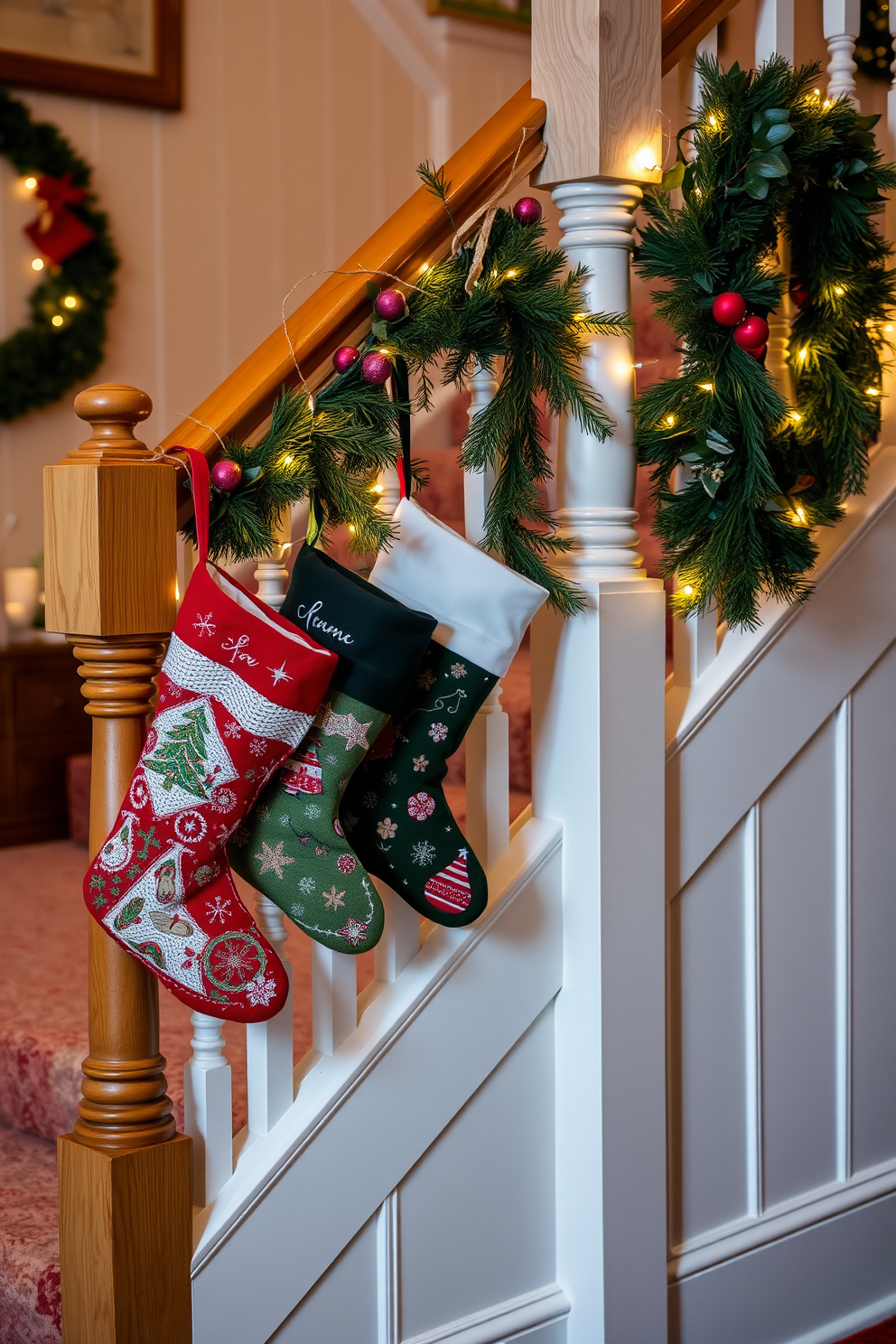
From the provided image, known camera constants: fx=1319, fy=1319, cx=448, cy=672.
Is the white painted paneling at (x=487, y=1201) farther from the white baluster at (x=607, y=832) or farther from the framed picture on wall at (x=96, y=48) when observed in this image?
the framed picture on wall at (x=96, y=48)

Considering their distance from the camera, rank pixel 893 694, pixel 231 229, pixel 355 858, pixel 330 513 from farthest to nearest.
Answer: pixel 231 229 → pixel 893 694 → pixel 330 513 → pixel 355 858

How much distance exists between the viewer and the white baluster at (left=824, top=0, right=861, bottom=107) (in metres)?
1.62

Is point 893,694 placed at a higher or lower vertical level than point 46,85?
lower

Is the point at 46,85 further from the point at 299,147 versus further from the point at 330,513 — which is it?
the point at 330,513

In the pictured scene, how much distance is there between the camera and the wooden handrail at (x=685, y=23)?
1500 mm

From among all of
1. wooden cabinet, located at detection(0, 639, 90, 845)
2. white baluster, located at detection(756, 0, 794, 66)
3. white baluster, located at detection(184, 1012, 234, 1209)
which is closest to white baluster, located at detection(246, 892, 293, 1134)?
white baluster, located at detection(184, 1012, 234, 1209)

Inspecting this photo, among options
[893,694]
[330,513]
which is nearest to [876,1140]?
[893,694]

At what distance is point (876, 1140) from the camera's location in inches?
74.2

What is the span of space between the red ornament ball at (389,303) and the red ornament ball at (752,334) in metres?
0.37

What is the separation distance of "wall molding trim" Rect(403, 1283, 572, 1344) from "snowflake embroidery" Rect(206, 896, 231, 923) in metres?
0.58

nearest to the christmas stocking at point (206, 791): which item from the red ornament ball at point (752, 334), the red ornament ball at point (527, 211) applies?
the red ornament ball at point (527, 211)

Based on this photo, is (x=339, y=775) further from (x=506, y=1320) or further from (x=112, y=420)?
(x=506, y=1320)

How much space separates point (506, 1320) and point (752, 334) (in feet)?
3.73

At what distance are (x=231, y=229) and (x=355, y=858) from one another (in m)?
2.70
